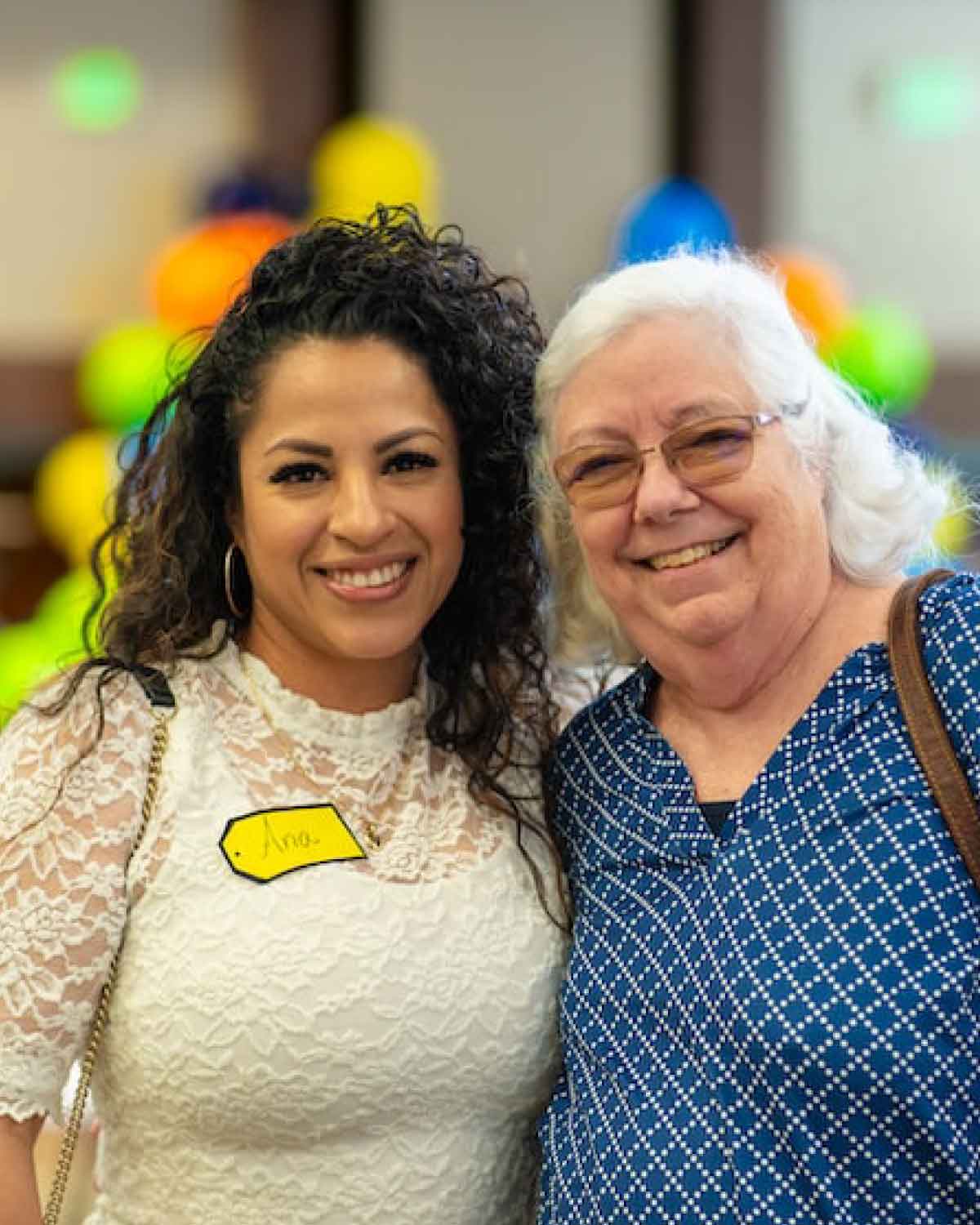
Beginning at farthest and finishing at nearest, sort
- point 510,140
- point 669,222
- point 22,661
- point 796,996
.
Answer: point 510,140
point 669,222
point 22,661
point 796,996

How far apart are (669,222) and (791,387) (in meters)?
2.73

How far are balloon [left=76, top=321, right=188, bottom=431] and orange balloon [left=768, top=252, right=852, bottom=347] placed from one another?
156cm

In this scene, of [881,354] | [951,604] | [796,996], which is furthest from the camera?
[881,354]

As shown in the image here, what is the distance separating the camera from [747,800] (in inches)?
75.7

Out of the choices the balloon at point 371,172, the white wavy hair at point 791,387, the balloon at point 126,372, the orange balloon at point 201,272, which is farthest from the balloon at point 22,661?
the white wavy hair at point 791,387

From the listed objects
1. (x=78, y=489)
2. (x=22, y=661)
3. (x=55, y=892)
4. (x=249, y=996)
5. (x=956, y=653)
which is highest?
(x=956, y=653)

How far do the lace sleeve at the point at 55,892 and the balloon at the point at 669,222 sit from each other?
2.87 m

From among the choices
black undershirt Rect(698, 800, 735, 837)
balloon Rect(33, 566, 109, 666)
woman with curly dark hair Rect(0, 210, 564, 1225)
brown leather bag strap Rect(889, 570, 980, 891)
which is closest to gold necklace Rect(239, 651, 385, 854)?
woman with curly dark hair Rect(0, 210, 564, 1225)

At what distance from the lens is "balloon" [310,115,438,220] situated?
15.4 feet

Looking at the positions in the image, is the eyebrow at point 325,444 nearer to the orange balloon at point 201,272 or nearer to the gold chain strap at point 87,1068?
the gold chain strap at point 87,1068

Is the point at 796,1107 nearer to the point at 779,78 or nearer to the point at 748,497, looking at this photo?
the point at 748,497

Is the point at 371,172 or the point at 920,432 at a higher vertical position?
the point at 371,172

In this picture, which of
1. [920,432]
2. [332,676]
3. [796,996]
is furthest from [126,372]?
[796,996]

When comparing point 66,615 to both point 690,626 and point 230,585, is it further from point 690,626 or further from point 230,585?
point 690,626
